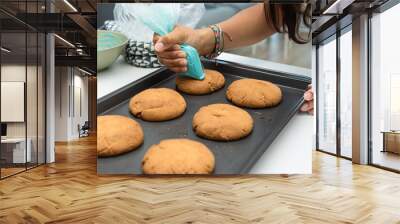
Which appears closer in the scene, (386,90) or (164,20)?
(164,20)

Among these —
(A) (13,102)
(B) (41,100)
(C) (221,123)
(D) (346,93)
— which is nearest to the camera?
(C) (221,123)

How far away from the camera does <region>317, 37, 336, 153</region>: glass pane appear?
9.23 metres

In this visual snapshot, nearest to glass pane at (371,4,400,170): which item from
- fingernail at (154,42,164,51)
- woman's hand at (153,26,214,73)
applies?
woman's hand at (153,26,214,73)

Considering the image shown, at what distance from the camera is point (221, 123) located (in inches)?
214

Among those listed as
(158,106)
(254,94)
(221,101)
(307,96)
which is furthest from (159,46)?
(307,96)

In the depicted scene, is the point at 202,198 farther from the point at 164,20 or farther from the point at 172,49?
the point at 164,20

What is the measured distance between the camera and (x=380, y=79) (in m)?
7.03

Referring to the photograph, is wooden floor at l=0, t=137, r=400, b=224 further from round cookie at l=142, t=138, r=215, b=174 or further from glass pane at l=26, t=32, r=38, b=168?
glass pane at l=26, t=32, r=38, b=168

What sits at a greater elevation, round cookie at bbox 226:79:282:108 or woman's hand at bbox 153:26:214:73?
woman's hand at bbox 153:26:214:73

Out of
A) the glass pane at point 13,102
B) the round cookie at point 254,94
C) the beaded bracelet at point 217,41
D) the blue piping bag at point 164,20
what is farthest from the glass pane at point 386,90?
the glass pane at point 13,102

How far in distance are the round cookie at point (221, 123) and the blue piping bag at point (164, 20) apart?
0.59 metres

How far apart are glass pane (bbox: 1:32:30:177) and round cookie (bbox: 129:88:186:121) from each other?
6.12 ft

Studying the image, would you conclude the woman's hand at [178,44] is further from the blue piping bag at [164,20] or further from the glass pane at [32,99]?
the glass pane at [32,99]

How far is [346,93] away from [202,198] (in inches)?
210
